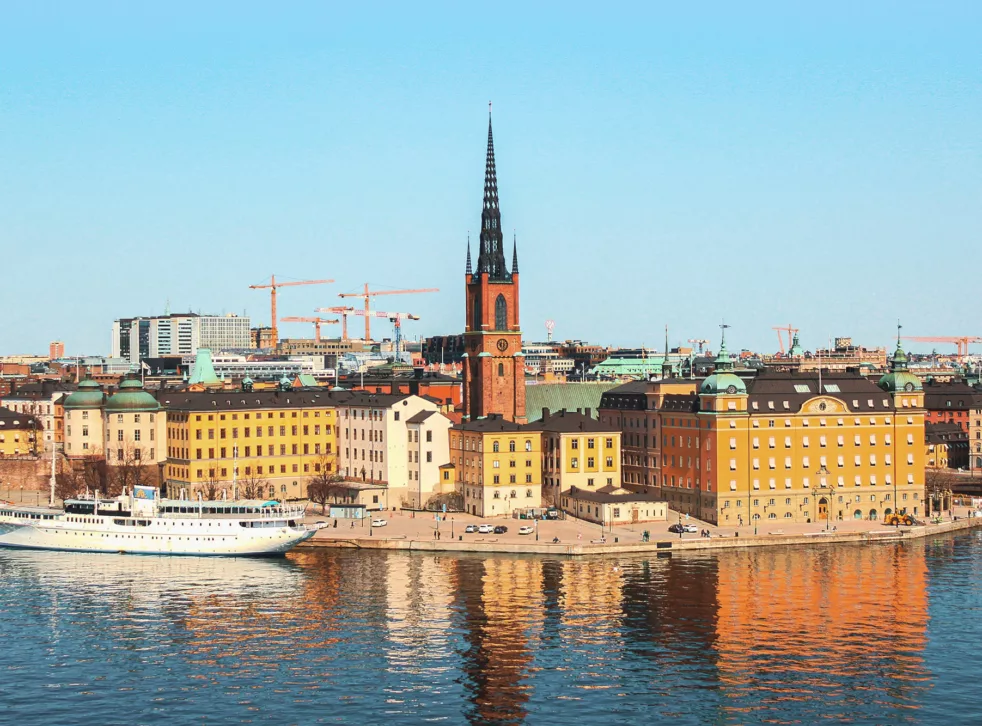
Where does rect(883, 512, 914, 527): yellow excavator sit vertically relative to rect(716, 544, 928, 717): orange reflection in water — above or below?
above

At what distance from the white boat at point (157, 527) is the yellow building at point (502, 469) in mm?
15325

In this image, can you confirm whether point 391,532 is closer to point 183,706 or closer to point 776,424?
point 776,424

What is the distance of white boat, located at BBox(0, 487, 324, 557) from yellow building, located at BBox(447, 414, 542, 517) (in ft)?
50.3

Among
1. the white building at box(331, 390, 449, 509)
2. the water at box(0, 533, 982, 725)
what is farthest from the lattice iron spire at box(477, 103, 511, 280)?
the water at box(0, 533, 982, 725)

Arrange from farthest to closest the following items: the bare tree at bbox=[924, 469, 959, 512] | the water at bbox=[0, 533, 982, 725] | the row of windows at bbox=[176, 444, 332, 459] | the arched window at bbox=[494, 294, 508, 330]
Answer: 1. the arched window at bbox=[494, 294, 508, 330]
2. the row of windows at bbox=[176, 444, 332, 459]
3. the bare tree at bbox=[924, 469, 959, 512]
4. the water at bbox=[0, 533, 982, 725]

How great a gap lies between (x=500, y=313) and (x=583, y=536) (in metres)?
34.5

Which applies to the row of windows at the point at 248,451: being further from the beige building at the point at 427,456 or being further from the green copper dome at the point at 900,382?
the green copper dome at the point at 900,382

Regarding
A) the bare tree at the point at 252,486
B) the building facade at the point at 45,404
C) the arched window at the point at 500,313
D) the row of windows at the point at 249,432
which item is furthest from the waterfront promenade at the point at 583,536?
the building facade at the point at 45,404

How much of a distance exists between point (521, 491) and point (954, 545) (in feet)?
113

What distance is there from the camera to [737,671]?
76.2 metres

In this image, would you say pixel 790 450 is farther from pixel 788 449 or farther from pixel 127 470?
pixel 127 470

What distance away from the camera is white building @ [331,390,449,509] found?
135 meters

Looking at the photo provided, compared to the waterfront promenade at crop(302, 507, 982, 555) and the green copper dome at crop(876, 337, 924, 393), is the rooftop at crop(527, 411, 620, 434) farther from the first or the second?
the green copper dome at crop(876, 337, 924, 393)

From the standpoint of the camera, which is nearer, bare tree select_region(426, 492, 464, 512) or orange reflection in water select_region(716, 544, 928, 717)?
orange reflection in water select_region(716, 544, 928, 717)
